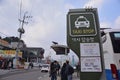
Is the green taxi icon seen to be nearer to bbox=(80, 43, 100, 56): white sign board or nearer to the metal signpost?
the metal signpost

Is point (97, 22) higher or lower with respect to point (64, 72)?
higher

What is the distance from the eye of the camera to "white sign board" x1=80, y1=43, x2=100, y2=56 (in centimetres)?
629

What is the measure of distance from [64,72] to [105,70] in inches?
336

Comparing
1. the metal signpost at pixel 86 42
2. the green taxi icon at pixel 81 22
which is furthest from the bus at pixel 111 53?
the green taxi icon at pixel 81 22

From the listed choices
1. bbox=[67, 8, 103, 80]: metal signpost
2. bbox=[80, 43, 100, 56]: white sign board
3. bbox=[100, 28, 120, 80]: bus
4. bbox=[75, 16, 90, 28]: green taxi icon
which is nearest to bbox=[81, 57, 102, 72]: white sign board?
bbox=[67, 8, 103, 80]: metal signpost

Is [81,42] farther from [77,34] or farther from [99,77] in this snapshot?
[99,77]

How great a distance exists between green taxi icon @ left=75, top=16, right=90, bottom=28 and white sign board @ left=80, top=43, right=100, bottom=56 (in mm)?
432

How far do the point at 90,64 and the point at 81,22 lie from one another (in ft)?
3.20

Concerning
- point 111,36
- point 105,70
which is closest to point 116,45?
Result: point 111,36

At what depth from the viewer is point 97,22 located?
644cm

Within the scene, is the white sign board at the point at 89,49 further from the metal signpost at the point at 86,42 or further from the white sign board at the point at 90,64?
the white sign board at the point at 90,64

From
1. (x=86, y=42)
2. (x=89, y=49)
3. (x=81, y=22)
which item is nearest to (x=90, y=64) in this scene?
(x=89, y=49)

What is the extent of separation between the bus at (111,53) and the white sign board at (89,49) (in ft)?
1.01

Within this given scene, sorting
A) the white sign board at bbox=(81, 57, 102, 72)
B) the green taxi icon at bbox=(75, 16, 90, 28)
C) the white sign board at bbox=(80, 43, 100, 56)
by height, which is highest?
the green taxi icon at bbox=(75, 16, 90, 28)
